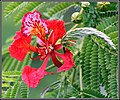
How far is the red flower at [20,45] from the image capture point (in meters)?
1.07

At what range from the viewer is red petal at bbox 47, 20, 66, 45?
106 cm

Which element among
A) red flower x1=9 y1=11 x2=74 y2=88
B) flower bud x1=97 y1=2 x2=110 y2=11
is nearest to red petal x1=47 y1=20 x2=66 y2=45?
red flower x1=9 y1=11 x2=74 y2=88

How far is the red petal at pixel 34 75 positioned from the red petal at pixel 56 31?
0.05 meters

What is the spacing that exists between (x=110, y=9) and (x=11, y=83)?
0.35m

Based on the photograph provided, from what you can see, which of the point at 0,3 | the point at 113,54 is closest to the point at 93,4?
the point at 113,54

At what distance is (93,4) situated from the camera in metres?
1.17

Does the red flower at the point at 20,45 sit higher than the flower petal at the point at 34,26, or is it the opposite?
the flower petal at the point at 34,26

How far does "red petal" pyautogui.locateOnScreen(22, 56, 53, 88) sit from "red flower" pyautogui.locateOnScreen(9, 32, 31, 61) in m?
0.05

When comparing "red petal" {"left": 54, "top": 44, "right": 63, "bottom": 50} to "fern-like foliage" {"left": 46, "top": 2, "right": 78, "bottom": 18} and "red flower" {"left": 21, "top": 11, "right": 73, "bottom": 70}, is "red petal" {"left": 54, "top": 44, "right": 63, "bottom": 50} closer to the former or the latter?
"red flower" {"left": 21, "top": 11, "right": 73, "bottom": 70}

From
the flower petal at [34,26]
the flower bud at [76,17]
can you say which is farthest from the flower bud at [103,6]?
the flower petal at [34,26]

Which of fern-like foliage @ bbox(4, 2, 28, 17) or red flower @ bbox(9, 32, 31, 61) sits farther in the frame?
fern-like foliage @ bbox(4, 2, 28, 17)

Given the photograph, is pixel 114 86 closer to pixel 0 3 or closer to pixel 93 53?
pixel 93 53

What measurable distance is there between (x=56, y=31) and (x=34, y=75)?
12 cm

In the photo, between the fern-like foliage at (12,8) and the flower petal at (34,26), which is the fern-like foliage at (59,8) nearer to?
the fern-like foliage at (12,8)
